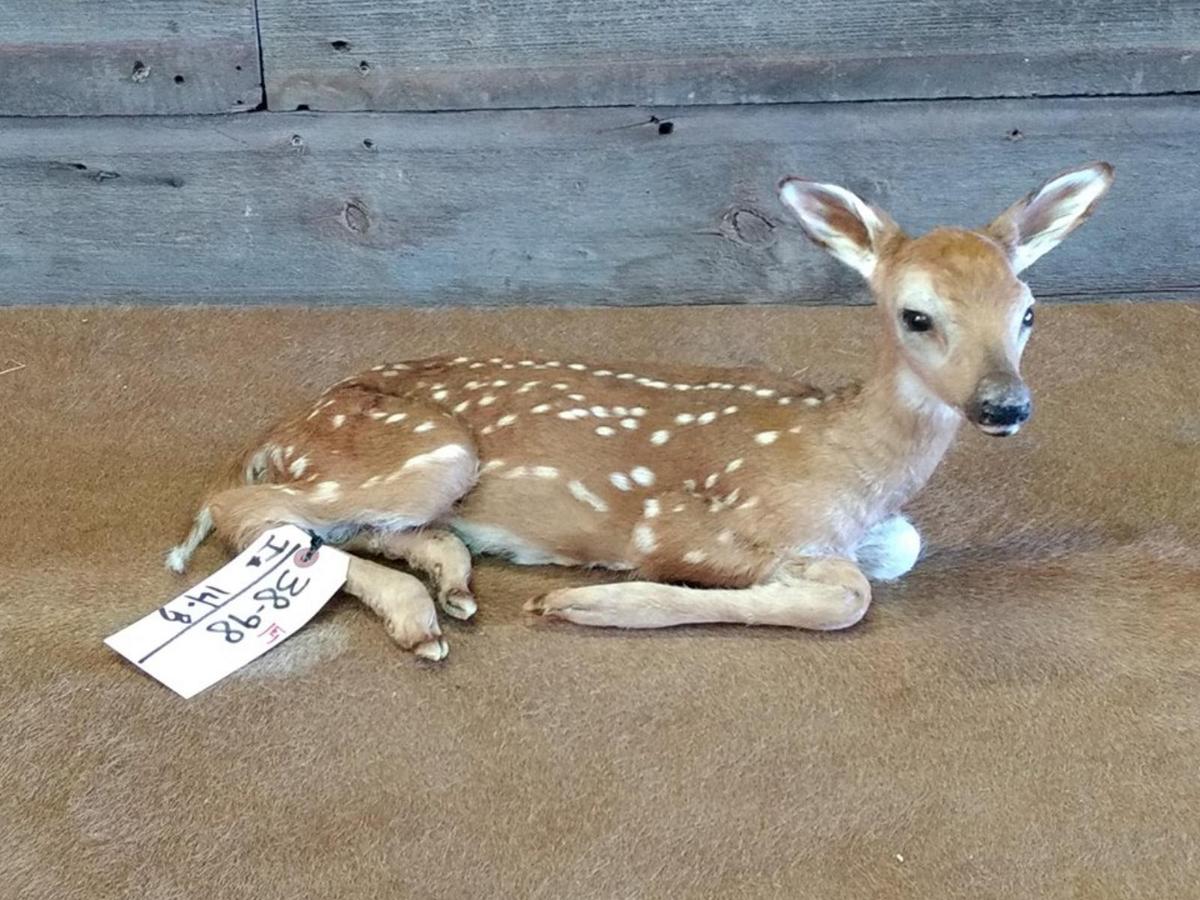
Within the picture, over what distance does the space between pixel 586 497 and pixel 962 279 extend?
55 centimetres

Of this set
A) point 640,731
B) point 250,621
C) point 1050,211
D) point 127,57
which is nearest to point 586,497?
point 640,731

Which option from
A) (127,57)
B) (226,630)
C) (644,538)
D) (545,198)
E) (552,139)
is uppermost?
(127,57)

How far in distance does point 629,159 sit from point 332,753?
4.48ft

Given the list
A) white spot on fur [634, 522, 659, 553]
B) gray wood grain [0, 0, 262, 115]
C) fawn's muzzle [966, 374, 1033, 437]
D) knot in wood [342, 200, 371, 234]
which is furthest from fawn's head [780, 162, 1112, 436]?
gray wood grain [0, 0, 262, 115]

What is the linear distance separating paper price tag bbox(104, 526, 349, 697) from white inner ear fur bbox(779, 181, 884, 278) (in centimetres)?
75

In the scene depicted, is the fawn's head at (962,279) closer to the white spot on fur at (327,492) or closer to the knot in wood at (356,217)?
the white spot on fur at (327,492)

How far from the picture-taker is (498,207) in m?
2.61

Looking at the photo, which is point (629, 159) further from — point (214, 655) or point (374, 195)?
point (214, 655)

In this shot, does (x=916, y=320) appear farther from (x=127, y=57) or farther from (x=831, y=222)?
(x=127, y=57)

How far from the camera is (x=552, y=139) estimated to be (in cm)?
255

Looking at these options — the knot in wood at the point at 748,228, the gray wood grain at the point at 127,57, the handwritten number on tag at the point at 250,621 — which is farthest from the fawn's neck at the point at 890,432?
the gray wood grain at the point at 127,57

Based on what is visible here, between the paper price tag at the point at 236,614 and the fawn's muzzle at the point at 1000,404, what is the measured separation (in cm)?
82

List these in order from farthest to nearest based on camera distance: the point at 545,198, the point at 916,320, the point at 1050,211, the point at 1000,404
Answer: the point at 545,198 → the point at 1050,211 → the point at 916,320 → the point at 1000,404

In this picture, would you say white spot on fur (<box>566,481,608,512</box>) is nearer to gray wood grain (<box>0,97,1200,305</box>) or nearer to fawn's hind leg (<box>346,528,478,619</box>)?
fawn's hind leg (<box>346,528,478,619</box>)
